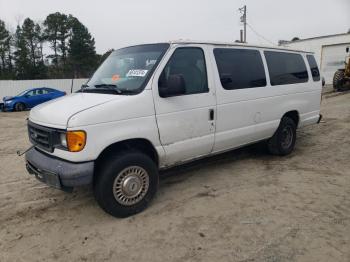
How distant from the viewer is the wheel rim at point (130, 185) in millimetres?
3756

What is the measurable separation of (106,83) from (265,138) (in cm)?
308

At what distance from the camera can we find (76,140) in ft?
10.9

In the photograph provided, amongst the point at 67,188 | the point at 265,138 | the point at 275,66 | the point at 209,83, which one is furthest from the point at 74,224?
the point at 275,66

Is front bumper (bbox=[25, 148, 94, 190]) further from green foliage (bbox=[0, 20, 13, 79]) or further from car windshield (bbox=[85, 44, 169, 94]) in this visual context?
green foliage (bbox=[0, 20, 13, 79])

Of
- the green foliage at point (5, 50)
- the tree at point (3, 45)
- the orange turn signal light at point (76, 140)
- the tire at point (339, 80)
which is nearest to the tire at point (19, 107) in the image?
the orange turn signal light at point (76, 140)

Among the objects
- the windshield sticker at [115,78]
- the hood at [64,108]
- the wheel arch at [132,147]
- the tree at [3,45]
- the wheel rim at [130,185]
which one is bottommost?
the wheel rim at [130,185]

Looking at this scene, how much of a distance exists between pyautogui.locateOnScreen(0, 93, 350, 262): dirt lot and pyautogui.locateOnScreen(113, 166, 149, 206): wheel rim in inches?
9.7

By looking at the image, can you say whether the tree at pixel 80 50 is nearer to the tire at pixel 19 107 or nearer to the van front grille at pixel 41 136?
the tire at pixel 19 107

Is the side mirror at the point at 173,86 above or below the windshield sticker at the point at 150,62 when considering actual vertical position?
below

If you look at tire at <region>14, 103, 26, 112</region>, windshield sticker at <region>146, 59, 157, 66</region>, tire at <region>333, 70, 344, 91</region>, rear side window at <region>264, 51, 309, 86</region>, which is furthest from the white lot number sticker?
tire at <region>333, 70, 344, 91</region>

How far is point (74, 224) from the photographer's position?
12.4 ft

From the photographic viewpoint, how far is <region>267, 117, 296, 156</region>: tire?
5.89 meters

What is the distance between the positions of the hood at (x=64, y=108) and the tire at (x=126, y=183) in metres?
0.68

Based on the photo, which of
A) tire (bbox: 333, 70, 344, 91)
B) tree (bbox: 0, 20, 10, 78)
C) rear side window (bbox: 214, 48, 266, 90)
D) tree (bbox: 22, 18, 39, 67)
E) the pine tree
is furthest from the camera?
tree (bbox: 22, 18, 39, 67)
